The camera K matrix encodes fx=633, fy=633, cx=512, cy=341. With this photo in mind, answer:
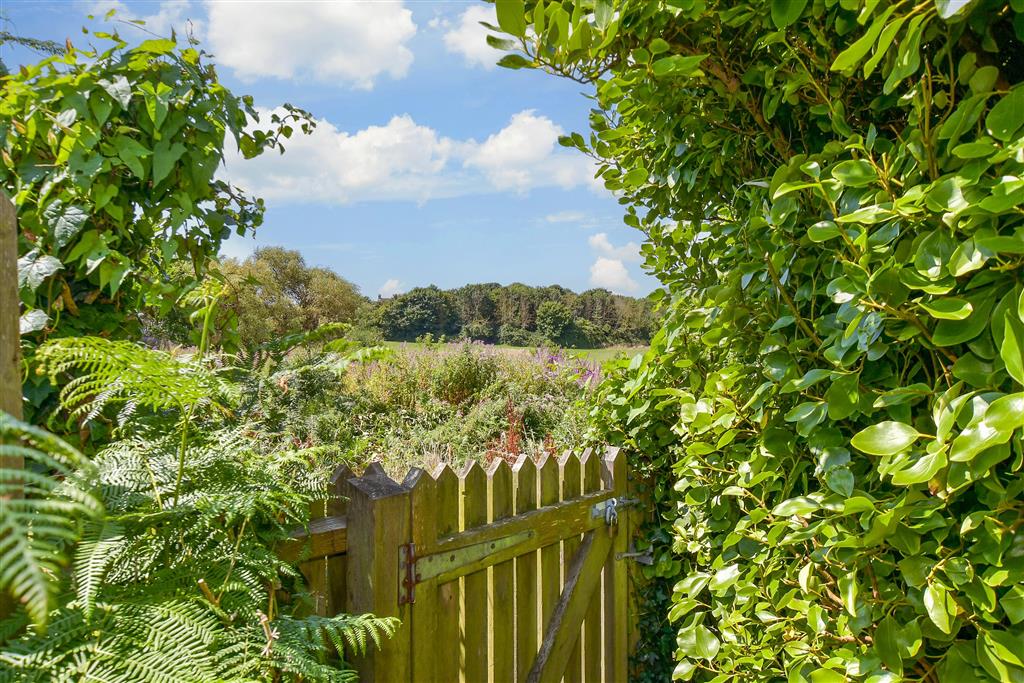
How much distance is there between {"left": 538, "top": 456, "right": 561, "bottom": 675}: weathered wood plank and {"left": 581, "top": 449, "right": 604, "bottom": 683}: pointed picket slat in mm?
172

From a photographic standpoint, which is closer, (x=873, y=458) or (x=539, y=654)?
(x=873, y=458)

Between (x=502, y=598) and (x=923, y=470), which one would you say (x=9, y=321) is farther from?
(x=502, y=598)

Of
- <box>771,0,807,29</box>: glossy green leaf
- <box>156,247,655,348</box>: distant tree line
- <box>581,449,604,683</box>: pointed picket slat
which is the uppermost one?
<box>156,247,655,348</box>: distant tree line

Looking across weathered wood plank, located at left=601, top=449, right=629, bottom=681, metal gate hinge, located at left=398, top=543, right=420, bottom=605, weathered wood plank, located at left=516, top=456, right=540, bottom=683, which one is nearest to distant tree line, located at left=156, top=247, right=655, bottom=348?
weathered wood plank, located at left=601, top=449, right=629, bottom=681

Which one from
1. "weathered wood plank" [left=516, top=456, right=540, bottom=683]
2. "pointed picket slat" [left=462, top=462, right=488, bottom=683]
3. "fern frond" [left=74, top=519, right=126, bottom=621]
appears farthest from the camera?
"weathered wood plank" [left=516, top=456, right=540, bottom=683]

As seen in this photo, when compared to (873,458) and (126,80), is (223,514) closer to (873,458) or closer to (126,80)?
(126,80)

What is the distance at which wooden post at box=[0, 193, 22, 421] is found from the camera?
2.63 feet

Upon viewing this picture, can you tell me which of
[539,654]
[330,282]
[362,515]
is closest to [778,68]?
[362,515]

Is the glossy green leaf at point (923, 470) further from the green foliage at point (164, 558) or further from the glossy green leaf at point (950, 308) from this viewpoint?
the green foliage at point (164, 558)

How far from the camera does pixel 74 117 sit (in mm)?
1415

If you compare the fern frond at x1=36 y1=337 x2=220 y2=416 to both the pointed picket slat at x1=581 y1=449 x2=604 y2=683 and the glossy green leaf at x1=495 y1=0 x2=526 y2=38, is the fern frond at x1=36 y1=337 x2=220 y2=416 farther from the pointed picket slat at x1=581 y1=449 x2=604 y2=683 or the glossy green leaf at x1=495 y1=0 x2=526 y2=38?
the pointed picket slat at x1=581 y1=449 x2=604 y2=683

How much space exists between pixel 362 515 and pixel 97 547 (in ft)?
2.41

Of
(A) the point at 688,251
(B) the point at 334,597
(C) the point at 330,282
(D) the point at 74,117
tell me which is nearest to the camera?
(D) the point at 74,117

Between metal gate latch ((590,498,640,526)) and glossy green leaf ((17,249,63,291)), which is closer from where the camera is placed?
glossy green leaf ((17,249,63,291))
